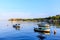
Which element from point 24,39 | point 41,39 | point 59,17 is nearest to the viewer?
point 41,39

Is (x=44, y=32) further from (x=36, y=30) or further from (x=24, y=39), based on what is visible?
(x=24, y=39)

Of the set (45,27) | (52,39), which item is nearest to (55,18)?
(45,27)

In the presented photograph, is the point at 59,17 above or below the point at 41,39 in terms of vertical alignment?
above

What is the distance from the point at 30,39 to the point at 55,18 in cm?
14171

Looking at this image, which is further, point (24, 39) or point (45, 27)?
point (45, 27)

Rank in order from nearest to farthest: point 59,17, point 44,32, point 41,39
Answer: point 41,39 < point 44,32 < point 59,17

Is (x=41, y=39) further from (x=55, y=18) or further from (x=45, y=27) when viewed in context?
(x=55, y=18)

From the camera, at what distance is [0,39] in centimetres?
4062

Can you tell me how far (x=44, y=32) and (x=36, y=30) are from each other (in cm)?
386

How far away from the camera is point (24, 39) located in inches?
1544

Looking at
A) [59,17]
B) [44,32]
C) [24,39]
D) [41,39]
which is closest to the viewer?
[41,39]

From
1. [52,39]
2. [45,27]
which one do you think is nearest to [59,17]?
[45,27]

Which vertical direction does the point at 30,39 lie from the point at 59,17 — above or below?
below

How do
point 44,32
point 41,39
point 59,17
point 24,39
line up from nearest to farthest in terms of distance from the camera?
1. point 41,39
2. point 24,39
3. point 44,32
4. point 59,17
